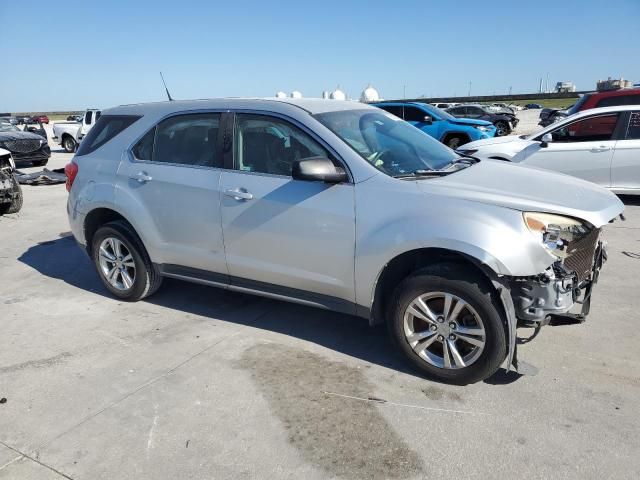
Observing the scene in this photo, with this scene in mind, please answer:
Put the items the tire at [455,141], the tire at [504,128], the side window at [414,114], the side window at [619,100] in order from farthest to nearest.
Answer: the tire at [504,128] → the side window at [414,114] → the tire at [455,141] → the side window at [619,100]

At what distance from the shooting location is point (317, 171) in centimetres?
336

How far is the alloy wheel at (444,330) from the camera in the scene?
318 cm

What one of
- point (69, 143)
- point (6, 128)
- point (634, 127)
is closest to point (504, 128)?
point (634, 127)

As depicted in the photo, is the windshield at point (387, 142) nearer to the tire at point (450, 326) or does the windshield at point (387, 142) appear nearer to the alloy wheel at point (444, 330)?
the tire at point (450, 326)

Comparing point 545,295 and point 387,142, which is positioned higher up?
point 387,142

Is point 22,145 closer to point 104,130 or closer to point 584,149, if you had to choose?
point 104,130

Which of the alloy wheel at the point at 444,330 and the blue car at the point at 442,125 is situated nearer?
the alloy wheel at the point at 444,330

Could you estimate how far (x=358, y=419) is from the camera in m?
3.01

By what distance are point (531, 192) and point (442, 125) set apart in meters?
12.1

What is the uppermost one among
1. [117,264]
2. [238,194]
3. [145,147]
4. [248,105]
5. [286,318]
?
[248,105]

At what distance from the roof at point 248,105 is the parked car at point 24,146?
42.0 feet

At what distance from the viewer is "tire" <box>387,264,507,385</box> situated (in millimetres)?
3102

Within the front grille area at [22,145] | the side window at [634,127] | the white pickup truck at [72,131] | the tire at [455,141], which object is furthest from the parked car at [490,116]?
the front grille area at [22,145]

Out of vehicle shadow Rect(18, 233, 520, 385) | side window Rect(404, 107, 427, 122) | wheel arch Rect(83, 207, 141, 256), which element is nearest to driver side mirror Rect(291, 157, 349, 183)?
vehicle shadow Rect(18, 233, 520, 385)
